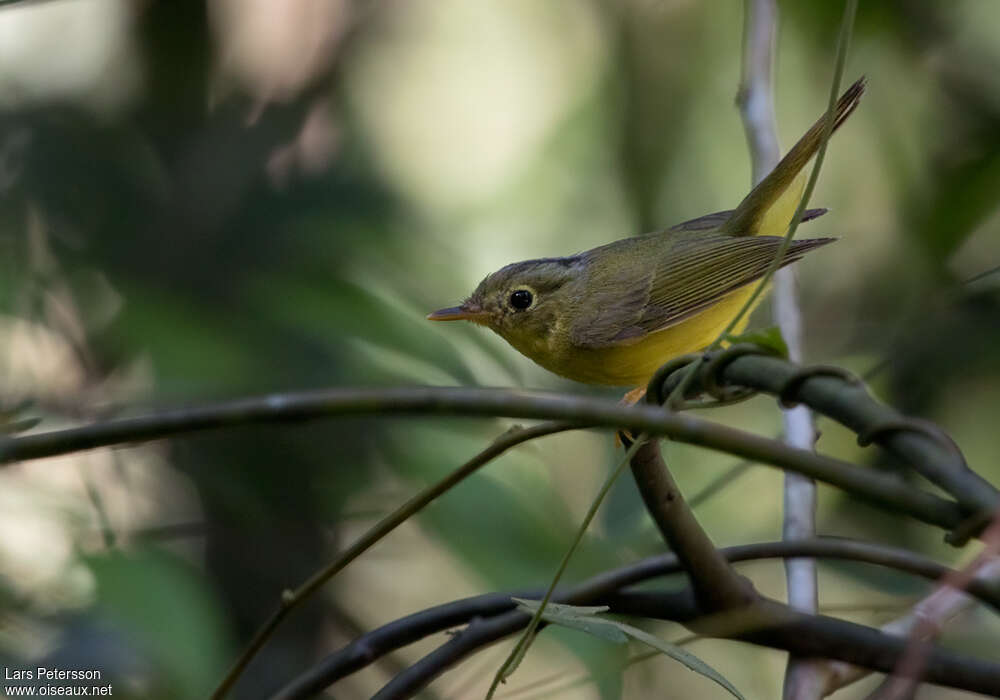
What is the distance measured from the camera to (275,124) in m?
3.65

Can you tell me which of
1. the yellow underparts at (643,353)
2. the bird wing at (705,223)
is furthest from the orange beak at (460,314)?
the bird wing at (705,223)

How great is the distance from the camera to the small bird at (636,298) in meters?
2.82

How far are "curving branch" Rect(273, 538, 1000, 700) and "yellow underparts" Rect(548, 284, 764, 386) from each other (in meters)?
1.24

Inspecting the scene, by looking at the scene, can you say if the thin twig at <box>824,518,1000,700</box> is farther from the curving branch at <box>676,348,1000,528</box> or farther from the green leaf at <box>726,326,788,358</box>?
the green leaf at <box>726,326,788,358</box>

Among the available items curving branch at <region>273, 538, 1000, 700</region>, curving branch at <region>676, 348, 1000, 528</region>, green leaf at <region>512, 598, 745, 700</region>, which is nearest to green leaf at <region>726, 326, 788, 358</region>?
curving branch at <region>676, 348, 1000, 528</region>

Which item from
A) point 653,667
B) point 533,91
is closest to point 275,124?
point 533,91

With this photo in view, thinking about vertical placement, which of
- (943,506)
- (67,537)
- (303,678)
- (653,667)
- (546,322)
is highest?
(546,322)

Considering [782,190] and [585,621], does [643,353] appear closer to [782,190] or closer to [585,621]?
[782,190]

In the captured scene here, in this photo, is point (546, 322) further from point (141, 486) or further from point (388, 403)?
point (388, 403)

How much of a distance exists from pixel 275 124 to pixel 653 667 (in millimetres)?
2198

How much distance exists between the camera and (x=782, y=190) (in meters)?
2.58

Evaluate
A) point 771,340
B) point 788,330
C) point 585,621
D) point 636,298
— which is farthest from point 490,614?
point 636,298

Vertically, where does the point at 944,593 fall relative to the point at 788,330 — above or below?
below

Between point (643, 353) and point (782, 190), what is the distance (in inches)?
23.1
